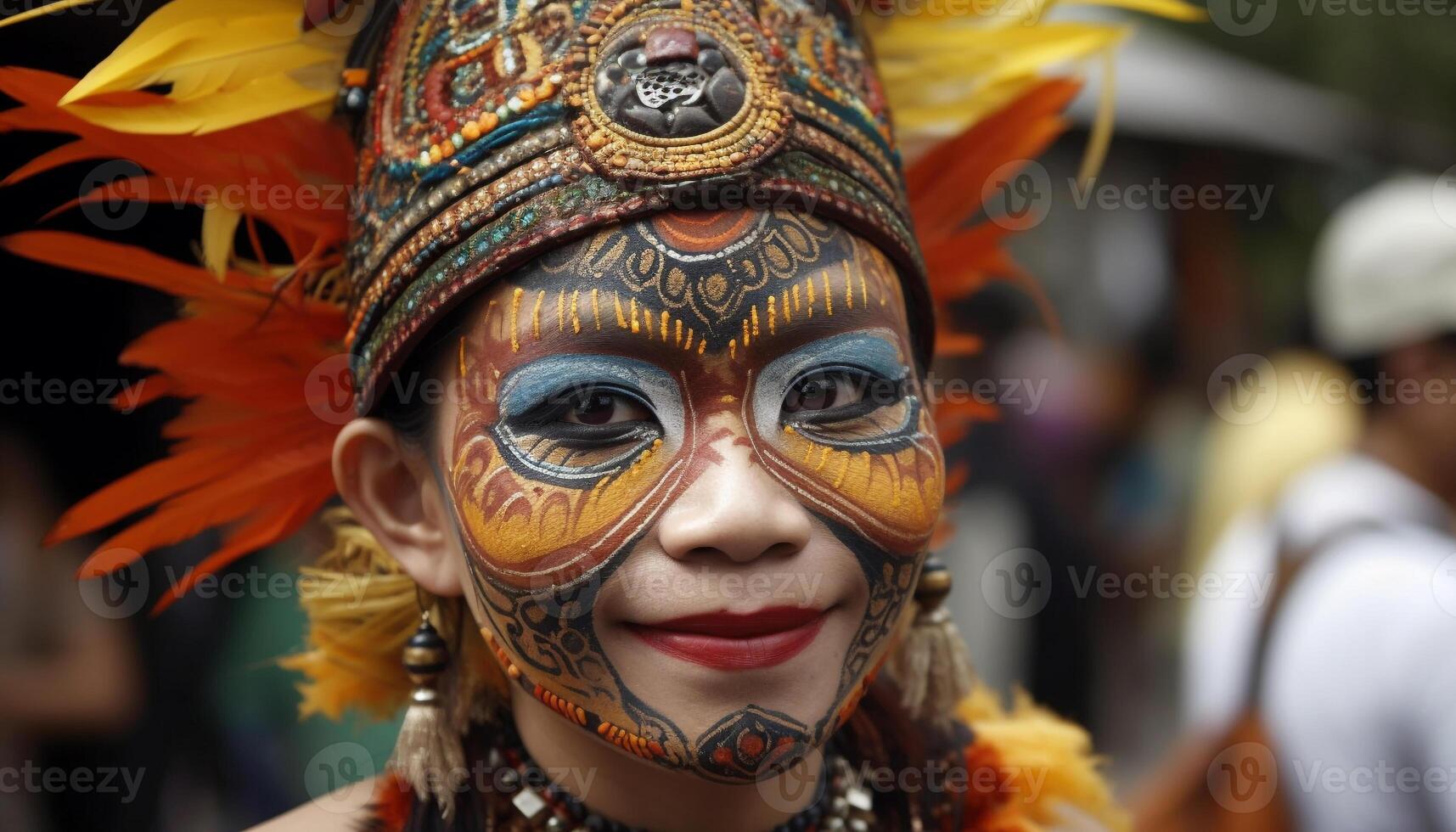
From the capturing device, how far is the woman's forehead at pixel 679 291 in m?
2.09

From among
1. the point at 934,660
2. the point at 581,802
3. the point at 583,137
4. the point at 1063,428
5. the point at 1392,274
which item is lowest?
the point at 1063,428

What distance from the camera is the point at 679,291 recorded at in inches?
82.3

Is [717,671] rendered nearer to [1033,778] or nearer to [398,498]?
[398,498]

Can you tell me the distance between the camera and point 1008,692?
23.7ft

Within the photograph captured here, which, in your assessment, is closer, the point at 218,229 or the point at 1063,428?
the point at 218,229

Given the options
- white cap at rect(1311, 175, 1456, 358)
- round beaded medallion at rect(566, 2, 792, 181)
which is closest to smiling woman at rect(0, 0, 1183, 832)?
round beaded medallion at rect(566, 2, 792, 181)

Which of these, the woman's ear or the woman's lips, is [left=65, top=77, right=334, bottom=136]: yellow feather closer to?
the woman's ear

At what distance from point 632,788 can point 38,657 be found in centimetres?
278

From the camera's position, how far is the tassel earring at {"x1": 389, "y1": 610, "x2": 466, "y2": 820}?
2.39 meters

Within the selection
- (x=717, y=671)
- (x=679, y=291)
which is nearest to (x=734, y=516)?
(x=717, y=671)

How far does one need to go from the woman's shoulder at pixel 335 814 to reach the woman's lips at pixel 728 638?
0.74 meters

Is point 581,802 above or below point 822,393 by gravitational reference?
below

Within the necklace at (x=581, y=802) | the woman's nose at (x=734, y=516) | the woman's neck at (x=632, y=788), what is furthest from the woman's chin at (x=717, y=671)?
the necklace at (x=581, y=802)

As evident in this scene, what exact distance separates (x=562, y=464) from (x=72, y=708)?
300 centimetres
